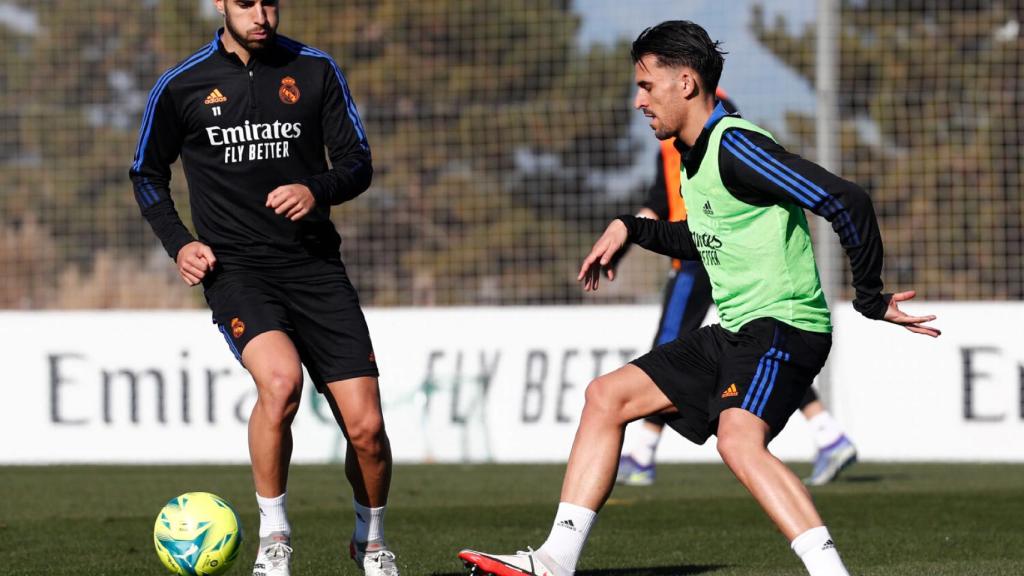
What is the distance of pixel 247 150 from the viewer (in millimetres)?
5887

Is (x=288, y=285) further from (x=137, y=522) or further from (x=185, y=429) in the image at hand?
(x=185, y=429)

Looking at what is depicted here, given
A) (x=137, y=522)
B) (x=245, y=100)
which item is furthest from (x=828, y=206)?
(x=137, y=522)

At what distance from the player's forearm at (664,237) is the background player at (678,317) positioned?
3741mm

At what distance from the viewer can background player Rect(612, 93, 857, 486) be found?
960 cm

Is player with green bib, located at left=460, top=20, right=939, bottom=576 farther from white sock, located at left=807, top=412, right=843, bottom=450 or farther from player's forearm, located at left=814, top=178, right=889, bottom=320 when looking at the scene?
white sock, located at left=807, top=412, right=843, bottom=450

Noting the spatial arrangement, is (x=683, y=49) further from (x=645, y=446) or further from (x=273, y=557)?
(x=645, y=446)

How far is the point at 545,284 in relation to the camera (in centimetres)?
1786

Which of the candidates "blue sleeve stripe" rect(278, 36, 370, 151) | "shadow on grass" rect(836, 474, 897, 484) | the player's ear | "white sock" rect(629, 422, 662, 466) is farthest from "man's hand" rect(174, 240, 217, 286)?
"shadow on grass" rect(836, 474, 897, 484)

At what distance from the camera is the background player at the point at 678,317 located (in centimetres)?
960

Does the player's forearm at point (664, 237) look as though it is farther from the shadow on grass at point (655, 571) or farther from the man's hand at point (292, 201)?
the shadow on grass at point (655, 571)

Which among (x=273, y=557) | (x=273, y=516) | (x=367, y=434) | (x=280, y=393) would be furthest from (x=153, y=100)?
(x=273, y=557)

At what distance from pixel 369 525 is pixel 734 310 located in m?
1.67

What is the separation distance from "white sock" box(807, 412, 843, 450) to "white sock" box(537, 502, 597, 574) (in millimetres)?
4904

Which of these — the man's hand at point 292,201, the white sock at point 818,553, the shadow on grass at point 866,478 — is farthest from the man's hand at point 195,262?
the shadow on grass at point 866,478
